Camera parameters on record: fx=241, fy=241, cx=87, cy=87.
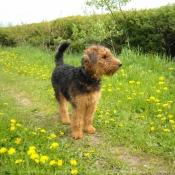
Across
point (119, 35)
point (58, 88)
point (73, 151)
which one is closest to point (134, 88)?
point (58, 88)

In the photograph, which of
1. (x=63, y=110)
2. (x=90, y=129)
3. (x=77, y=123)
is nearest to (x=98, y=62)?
(x=77, y=123)

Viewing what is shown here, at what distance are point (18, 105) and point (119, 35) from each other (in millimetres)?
5131

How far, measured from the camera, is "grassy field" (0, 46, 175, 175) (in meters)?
2.91

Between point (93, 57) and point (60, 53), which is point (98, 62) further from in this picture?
point (60, 53)

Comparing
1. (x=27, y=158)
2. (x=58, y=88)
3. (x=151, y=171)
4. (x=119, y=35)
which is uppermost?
(x=119, y=35)

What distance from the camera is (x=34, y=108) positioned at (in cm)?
521

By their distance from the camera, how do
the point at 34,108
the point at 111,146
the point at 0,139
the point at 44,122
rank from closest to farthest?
the point at 0,139 → the point at 111,146 → the point at 44,122 → the point at 34,108

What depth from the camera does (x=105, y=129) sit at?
413cm

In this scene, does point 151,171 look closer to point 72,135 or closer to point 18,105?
point 72,135

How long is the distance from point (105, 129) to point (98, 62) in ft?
3.96

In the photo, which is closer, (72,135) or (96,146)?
(96,146)

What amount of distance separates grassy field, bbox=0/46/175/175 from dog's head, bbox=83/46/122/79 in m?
0.94

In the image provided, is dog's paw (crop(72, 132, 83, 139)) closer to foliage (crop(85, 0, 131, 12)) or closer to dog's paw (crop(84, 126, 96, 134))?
dog's paw (crop(84, 126, 96, 134))

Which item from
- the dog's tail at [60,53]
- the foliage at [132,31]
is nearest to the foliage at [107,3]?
the foliage at [132,31]
